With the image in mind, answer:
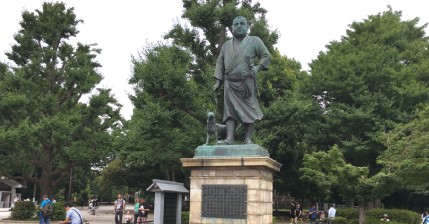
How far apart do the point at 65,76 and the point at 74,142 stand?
4257 mm

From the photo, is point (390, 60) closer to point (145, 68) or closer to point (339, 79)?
point (339, 79)

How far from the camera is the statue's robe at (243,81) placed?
342 inches

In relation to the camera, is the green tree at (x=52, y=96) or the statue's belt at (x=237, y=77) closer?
the statue's belt at (x=237, y=77)

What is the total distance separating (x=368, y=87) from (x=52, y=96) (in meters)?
18.7

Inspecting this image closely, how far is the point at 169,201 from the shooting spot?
1594 cm

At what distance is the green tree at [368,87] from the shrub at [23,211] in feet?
56.0

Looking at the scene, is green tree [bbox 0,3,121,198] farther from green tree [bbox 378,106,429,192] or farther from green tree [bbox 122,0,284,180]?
green tree [bbox 378,106,429,192]

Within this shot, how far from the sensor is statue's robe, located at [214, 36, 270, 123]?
8.69 m

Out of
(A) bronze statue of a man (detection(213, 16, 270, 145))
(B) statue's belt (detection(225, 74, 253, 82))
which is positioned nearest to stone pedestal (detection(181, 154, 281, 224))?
(A) bronze statue of a man (detection(213, 16, 270, 145))

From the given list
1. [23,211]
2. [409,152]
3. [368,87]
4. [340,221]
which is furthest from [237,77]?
[23,211]

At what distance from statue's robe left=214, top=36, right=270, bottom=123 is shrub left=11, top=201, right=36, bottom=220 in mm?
18570

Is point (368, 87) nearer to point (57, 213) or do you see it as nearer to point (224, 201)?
point (57, 213)

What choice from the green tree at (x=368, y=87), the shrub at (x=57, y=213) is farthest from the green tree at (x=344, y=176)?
the shrub at (x=57, y=213)

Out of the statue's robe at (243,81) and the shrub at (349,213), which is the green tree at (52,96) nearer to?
the shrub at (349,213)
